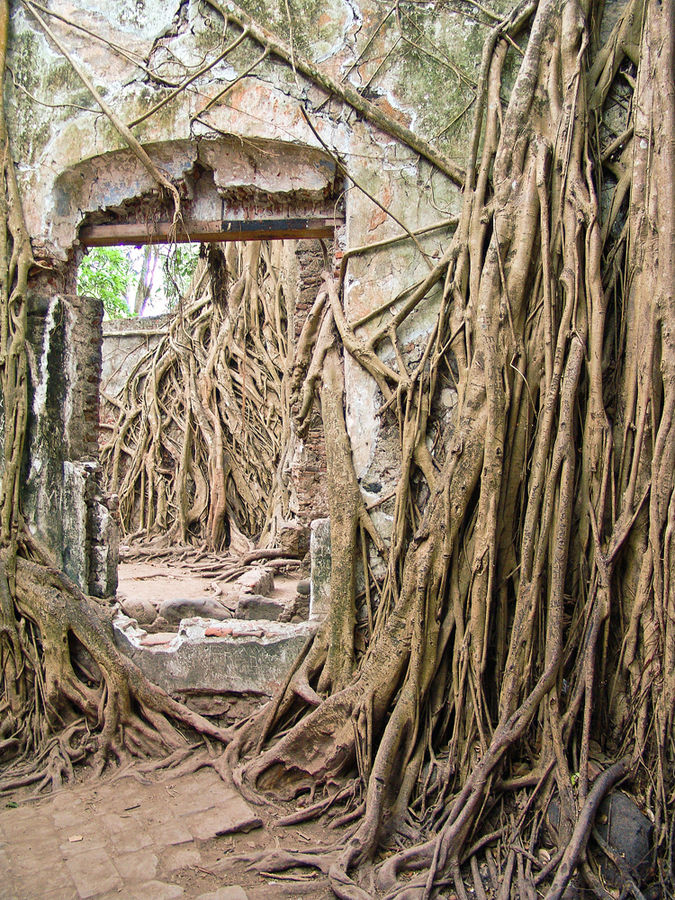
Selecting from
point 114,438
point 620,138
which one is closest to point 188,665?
point 620,138

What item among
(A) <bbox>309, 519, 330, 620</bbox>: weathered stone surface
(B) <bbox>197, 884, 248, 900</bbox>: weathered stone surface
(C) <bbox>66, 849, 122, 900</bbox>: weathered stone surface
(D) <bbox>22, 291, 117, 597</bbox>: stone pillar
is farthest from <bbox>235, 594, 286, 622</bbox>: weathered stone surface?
(B) <bbox>197, 884, 248, 900</bbox>: weathered stone surface

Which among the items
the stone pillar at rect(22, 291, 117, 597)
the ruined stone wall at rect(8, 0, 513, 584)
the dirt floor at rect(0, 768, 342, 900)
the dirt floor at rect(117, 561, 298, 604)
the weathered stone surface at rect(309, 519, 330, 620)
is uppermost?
the ruined stone wall at rect(8, 0, 513, 584)

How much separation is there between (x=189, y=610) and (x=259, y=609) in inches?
19.7

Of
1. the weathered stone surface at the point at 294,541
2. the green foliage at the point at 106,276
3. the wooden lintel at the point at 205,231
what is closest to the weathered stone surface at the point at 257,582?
the weathered stone surface at the point at 294,541

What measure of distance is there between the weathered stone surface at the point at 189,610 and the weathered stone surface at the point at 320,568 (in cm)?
160

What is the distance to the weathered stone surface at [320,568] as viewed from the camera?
11.9 feet

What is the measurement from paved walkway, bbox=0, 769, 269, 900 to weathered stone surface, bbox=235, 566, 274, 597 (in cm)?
250

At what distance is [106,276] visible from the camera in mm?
11820

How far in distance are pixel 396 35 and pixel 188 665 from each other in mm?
3424

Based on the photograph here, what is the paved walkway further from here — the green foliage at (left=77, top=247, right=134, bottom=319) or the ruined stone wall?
the green foliage at (left=77, top=247, right=134, bottom=319)

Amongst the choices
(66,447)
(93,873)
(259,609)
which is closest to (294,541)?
(259,609)

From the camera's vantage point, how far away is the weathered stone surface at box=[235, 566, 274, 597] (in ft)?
19.6

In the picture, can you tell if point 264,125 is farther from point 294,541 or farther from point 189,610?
point 294,541

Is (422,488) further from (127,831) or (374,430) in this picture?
(127,831)
